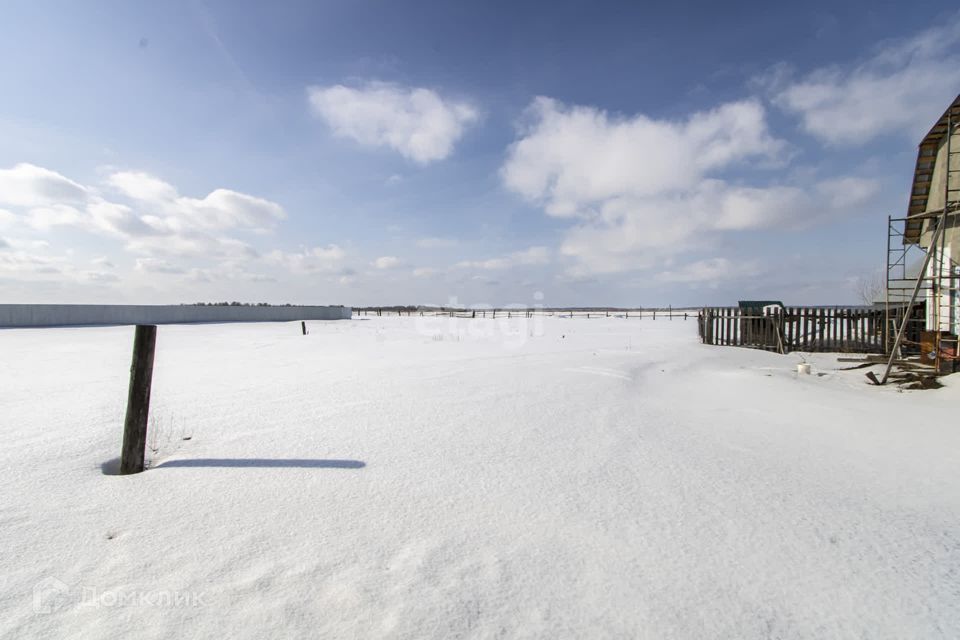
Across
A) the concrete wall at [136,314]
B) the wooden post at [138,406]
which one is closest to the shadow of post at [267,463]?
the wooden post at [138,406]

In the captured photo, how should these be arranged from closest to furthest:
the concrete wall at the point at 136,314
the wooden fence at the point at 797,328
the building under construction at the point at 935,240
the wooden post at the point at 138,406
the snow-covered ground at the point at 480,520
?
the snow-covered ground at the point at 480,520, the wooden post at the point at 138,406, the building under construction at the point at 935,240, the wooden fence at the point at 797,328, the concrete wall at the point at 136,314

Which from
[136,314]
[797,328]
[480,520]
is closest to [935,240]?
[797,328]

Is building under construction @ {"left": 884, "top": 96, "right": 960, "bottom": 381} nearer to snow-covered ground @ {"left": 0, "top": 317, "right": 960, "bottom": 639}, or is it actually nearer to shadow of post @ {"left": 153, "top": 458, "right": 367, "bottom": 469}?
snow-covered ground @ {"left": 0, "top": 317, "right": 960, "bottom": 639}

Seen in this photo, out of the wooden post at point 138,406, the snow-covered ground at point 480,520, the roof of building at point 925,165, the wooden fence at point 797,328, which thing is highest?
the roof of building at point 925,165

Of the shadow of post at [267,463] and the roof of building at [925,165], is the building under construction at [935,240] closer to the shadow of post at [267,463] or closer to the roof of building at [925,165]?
the roof of building at [925,165]

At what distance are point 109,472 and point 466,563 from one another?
147 inches

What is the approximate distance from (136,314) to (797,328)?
140ft

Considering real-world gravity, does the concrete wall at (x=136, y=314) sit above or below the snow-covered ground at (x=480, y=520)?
above

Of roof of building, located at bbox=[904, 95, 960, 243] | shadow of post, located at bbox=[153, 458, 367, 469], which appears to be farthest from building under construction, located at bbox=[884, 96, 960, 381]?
shadow of post, located at bbox=[153, 458, 367, 469]

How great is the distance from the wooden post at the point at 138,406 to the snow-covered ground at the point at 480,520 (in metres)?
0.24

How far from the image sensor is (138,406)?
4.23 m

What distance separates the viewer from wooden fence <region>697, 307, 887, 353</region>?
14930 millimetres

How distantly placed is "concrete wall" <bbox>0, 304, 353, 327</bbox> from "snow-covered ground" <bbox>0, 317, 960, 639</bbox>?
30.4m

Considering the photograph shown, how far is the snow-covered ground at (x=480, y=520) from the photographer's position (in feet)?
7.38
